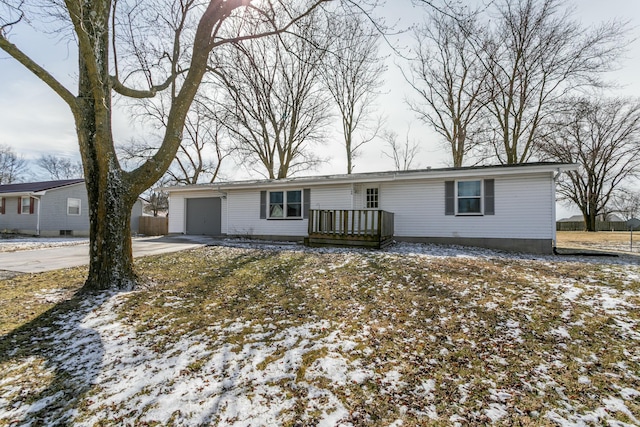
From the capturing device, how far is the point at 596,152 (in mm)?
24547

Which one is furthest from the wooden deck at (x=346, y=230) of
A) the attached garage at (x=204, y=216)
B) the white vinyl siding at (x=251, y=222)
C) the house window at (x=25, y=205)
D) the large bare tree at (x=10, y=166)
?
the large bare tree at (x=10, y=166)

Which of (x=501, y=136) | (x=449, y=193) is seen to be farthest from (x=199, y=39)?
(x=501, y=136)

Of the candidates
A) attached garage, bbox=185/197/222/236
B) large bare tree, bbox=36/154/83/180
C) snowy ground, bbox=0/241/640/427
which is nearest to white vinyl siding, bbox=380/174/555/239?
snowy ground, bbox=0/241/640/427

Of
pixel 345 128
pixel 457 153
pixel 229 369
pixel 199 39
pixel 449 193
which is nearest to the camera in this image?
pixel 229 369

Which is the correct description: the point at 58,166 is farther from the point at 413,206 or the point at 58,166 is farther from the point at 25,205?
the point at 413,206

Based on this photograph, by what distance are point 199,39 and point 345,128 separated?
15.7 metres

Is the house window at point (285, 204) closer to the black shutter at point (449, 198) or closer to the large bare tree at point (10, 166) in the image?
the black shutter at point (449, 198)

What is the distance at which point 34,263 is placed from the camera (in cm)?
726

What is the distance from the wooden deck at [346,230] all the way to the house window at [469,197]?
2406 millimetres

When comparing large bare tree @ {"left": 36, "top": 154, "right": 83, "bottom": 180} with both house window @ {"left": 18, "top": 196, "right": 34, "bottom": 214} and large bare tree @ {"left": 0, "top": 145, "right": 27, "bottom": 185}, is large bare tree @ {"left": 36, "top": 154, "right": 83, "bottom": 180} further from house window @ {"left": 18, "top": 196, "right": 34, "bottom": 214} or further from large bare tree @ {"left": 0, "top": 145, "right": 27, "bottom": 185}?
house window @ {"left": 18, "top": 196, "right": 34, "bottom": 214}

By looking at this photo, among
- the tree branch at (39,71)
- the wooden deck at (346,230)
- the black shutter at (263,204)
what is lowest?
the wooden deck at (346,230)

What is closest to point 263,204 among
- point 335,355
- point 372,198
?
point 372,198

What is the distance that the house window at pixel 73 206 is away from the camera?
1879 cm

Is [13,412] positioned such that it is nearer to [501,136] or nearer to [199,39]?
[199,39]
